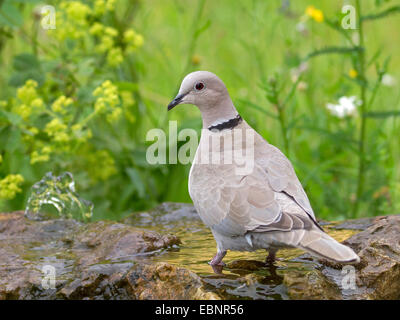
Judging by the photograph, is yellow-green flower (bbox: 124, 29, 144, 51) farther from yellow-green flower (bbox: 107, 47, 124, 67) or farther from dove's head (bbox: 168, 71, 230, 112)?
dove's head (bbox: 168, 71, 230, 112)

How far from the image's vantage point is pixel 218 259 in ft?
9.43

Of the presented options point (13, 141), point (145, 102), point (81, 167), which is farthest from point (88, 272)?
point (145, 102)

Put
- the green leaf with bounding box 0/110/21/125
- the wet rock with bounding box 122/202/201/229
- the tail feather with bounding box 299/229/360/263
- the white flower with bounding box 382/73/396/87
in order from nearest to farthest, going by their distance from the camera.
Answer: the tail feather with bounding box 299/229/360/263 < the wet rock with bounding box 122/202/201/229 < the green leaf with bounding box 0/110/21/125 < the white flower with bounding box 382/73/396/87

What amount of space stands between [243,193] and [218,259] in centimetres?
35

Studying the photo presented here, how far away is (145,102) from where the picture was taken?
5.09 m

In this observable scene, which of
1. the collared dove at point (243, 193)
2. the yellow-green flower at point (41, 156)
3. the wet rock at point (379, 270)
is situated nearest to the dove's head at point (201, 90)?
the collared dove at point (243, 193)

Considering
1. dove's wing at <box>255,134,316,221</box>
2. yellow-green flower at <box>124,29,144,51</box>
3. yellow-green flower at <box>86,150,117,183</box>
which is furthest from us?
yellow-green flower at <box>86,150,117,183</box>

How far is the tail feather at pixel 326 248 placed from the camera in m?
2.33

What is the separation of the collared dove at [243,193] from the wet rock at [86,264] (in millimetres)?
355

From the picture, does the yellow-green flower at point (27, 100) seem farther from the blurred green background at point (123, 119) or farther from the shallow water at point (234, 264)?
the shallow water at point (234, 264)

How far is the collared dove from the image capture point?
254 centimetres

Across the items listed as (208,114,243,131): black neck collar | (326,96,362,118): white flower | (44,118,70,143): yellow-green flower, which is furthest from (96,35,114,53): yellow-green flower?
(326,96,362,118): white flower

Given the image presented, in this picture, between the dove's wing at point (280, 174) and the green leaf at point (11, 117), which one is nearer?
the dove's wing at point (280, 174)
